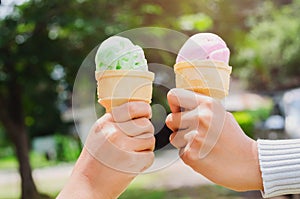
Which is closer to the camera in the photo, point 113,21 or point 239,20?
point 113,21

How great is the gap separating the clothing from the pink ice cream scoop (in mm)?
175

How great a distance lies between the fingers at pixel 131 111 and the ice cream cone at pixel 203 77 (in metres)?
0.09

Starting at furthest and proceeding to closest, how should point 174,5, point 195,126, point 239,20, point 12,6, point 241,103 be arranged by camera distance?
point 241,103
point 239,20
point 174,5
point 12,6
point 195,126

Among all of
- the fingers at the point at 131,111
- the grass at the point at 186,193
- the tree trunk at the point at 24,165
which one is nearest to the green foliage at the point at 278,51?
the grass at the point at 186,193

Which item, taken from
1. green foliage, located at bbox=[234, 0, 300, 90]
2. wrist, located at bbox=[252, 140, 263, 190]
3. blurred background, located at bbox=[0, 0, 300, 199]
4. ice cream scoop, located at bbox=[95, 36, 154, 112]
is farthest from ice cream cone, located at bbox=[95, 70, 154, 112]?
green foliage, located at bbox=[234, 0, 300, 90]

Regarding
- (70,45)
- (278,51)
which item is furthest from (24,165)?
(278,51)

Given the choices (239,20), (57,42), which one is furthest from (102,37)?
(239,20)

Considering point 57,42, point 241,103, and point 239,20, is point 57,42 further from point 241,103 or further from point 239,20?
point 241,103

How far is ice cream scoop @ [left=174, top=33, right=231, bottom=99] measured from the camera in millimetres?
1020

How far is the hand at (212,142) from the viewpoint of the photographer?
0.98 m

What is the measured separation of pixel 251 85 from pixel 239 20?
52.3 ft

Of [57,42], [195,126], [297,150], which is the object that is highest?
[195,126]

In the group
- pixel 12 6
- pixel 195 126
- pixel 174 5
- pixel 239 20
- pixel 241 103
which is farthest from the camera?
pixel 241 103

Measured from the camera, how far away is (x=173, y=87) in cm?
→ 107
